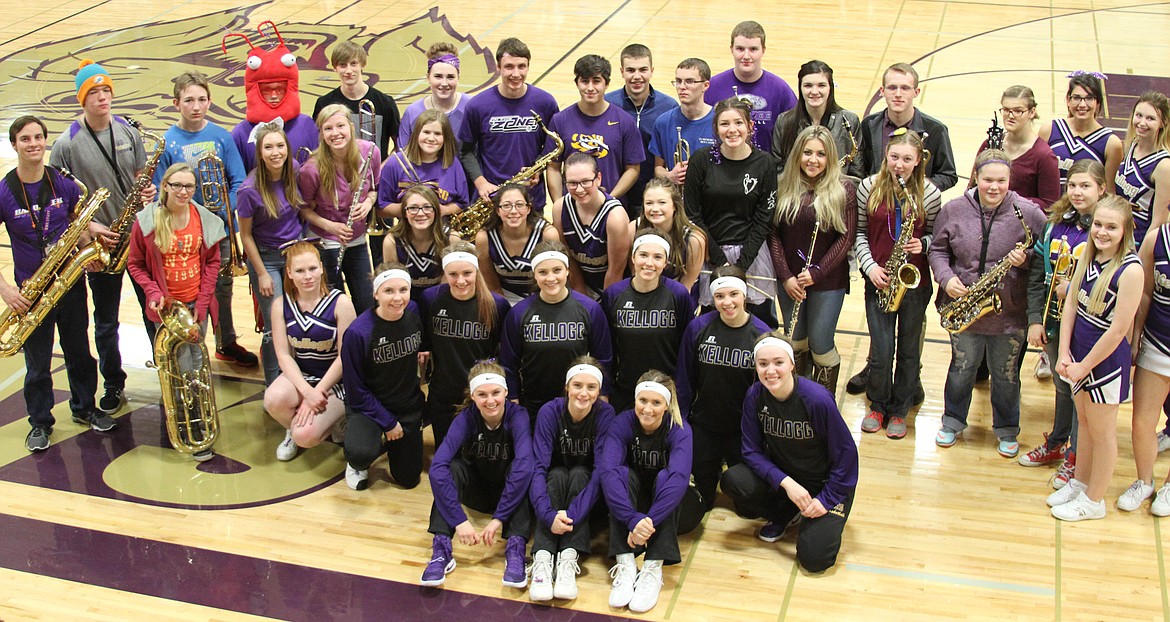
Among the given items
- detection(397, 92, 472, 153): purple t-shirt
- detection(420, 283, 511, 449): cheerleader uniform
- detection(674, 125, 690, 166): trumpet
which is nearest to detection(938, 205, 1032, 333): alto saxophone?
detection(674, 125, 690, 166): trumpet

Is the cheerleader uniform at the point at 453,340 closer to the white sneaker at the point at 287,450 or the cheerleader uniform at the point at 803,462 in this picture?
the white sneaker at the point at 287,450

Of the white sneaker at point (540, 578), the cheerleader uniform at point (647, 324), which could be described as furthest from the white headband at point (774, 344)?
the white sneaker at point (540, 578)

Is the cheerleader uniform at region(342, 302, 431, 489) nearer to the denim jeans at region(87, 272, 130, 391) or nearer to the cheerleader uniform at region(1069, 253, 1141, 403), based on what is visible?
the denim jeans at region(87, 272, 130, 391)

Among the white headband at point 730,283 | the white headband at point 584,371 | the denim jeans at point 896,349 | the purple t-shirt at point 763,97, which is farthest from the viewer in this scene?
the purple t-shirt at point 763,97

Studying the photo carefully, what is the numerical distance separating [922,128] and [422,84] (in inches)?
283

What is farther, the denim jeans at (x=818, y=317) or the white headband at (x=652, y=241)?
the denim jeans at (x=818, y=317)

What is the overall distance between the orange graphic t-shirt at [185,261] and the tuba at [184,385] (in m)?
0.09

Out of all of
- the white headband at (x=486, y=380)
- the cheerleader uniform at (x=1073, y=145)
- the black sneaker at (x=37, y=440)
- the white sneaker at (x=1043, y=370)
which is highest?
the cheerleader uniform at (x=1073, y=145)

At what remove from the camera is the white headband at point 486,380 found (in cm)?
529

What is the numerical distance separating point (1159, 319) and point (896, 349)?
146 centimetres

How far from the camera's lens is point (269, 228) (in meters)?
6.30

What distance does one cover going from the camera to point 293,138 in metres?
6.62

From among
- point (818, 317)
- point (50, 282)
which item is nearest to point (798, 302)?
point (818, 317)

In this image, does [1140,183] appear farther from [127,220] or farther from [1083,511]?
[127,220]
